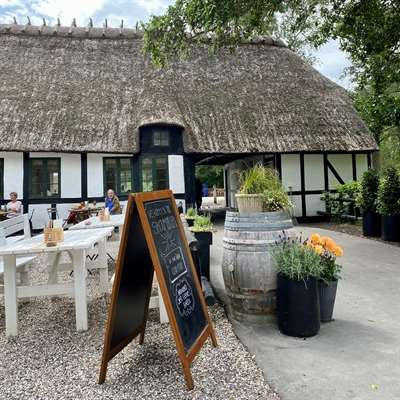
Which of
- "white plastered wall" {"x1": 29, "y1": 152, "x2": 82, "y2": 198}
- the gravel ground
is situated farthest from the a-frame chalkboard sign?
"white plastered wall" {"x1": 29, "y1": 152, "x2": 82, "y2": 198}

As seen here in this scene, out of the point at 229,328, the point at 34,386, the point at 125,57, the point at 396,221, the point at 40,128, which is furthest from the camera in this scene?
the point at 125,57

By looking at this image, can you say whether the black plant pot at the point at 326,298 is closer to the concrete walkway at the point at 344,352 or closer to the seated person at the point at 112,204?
the concrete walkway at the point at 344,352

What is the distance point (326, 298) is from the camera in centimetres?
323

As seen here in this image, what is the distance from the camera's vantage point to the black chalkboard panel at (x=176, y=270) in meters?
2.38

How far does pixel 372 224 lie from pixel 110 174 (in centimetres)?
760

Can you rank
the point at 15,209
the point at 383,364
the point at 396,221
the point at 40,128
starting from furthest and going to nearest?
1. the point at 40,128
2. the point at 15,209
3. the point at 396,221
4. the point at 383,364

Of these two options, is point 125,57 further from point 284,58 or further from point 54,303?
point 54,303

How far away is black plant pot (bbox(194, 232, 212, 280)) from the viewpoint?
457 centimetres

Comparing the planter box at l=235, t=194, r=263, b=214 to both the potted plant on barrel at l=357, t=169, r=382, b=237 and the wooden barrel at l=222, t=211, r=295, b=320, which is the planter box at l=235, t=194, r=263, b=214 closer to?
the wooden barrel at l=222, t=211, r=295, b=320

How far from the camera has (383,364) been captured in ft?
8.18

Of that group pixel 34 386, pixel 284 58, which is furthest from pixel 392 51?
pixel 34 386

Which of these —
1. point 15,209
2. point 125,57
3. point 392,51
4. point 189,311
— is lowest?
point 189,311

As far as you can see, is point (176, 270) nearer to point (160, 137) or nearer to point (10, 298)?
point (10, 298)

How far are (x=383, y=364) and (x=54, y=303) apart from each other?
3.34 m
